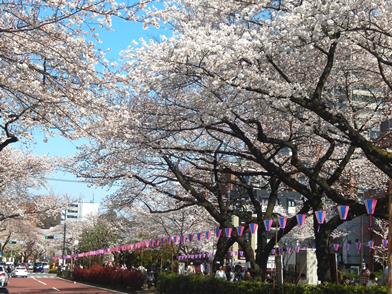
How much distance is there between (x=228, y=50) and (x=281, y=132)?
20.1ft

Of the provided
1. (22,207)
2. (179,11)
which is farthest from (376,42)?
(22,207)

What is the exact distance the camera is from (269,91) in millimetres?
12820

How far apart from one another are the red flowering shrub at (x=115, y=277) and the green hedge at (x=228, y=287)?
4.72m

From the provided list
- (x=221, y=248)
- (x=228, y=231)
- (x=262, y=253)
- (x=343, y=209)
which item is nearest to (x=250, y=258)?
(x=262, y=253)

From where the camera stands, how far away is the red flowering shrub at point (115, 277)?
31375mm

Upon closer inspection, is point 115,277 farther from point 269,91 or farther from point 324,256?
point 269,91

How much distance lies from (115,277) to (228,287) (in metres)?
17.4

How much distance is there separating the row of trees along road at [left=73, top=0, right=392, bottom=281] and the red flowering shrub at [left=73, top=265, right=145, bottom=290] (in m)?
11.3

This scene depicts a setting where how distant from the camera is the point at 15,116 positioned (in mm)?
11797

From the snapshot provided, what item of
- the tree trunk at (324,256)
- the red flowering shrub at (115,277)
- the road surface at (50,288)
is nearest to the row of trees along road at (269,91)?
the tree trunk at (324,256)

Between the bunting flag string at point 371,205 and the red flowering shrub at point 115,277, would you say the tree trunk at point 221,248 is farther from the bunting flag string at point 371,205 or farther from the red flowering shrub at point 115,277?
the bunting flag string at point 371,205

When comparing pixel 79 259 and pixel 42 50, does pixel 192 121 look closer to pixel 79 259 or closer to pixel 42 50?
pixel 42 50

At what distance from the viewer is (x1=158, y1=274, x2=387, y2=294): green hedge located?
13342 millimetres

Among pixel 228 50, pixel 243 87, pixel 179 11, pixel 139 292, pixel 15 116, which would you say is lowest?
pixel 139 292
